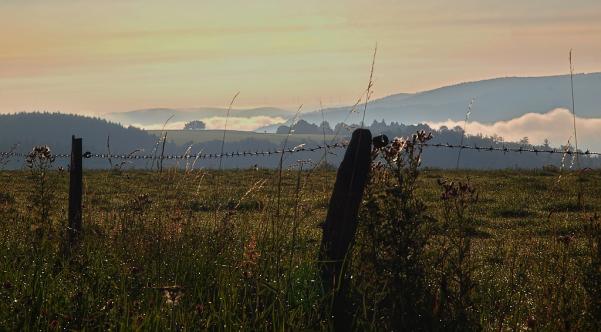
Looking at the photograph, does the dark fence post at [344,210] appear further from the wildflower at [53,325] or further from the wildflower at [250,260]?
the wildflower at [53,325]

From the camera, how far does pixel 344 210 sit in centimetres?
700

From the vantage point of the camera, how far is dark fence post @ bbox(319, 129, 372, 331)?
696cm

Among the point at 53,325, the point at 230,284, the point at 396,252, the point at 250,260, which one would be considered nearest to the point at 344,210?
the point at 396,252

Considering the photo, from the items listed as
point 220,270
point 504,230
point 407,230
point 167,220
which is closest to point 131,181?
point 504,230

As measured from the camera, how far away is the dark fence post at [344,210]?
696 centimetres

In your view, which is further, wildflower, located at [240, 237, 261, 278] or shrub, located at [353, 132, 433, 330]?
wildflower, located at [240, 237, 261, 278]

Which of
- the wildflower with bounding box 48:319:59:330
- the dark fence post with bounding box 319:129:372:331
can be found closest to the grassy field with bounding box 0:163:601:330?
the wildflower with bounding box 48:319:59:330

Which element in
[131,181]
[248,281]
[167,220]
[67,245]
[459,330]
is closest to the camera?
[459,330]

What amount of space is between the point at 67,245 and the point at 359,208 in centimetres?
384

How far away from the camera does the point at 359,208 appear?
23.1 feet

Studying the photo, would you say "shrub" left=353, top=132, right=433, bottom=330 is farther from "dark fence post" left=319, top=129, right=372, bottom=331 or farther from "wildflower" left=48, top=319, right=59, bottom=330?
"wildflower" left=48, top=319, right=59, bottom=330

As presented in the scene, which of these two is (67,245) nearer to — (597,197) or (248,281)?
(248,281)

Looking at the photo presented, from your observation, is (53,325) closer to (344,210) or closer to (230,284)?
(230,284)

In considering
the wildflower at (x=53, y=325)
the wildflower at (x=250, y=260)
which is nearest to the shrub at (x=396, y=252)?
the wildflower at (x=250, y=260)
